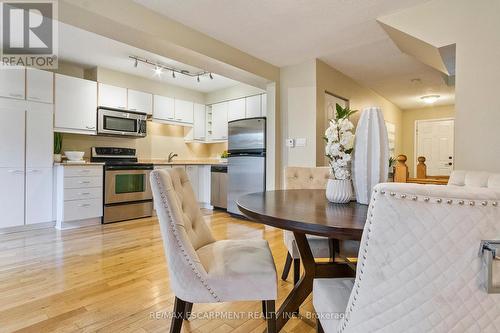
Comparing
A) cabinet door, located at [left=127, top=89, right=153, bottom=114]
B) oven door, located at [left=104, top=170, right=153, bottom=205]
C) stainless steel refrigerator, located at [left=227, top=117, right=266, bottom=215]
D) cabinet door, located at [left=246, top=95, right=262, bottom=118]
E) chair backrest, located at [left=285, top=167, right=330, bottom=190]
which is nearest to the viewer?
chair backrest, located at [left=285, top=167, right=330, bottom=190]

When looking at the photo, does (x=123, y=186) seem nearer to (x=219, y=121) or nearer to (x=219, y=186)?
(x=219, y=186)

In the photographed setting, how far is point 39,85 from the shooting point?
11.4 ft

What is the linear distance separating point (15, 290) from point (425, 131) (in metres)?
7.93

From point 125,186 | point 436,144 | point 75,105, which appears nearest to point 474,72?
point 125,186

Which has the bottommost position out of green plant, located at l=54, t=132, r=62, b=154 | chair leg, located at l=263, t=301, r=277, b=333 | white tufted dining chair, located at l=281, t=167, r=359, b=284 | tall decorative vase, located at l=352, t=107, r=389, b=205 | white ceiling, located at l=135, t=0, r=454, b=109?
chair leg, located at l=263, t=301, r=277, b=333

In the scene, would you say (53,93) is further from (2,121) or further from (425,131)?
(425,131)

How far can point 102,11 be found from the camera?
6.81 ft

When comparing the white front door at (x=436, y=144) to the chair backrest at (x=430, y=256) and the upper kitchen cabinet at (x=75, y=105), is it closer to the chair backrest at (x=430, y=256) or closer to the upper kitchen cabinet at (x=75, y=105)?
the chair backrest at (x=430, y=256)

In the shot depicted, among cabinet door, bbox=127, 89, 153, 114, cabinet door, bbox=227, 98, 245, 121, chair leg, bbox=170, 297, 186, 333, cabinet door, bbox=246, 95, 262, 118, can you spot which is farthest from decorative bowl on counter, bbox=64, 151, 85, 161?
chair leg, bbox=170, 297, 186, 333

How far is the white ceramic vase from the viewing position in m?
1.35

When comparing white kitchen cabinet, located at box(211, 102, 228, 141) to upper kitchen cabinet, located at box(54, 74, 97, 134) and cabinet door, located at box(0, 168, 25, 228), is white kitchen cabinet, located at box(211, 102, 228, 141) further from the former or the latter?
cabinet door, located at box(0, 168, 25, 228)

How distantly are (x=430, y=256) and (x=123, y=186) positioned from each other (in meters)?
4.18

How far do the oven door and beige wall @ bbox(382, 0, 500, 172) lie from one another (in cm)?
399

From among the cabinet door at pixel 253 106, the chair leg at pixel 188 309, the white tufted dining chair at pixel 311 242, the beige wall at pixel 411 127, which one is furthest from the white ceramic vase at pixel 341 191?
the beige wall at pixel 411 127
